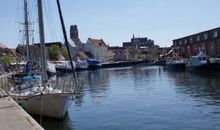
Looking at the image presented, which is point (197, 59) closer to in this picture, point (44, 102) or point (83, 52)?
point (44, 102)

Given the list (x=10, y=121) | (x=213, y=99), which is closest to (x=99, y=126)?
(x=10, y=121)

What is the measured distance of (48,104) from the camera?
2566cm

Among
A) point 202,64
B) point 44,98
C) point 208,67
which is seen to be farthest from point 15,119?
point 202,64

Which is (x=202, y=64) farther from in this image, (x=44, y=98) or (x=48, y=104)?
(x=44, y=98)

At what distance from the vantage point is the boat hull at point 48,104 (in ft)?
83.7

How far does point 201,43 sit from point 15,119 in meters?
118

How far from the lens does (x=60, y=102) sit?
25.7m

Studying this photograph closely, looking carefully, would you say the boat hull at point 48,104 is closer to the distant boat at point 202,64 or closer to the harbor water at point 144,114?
the harbor water at point 144,114

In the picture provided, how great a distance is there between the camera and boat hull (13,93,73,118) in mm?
25500

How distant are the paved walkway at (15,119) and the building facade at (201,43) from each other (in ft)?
334

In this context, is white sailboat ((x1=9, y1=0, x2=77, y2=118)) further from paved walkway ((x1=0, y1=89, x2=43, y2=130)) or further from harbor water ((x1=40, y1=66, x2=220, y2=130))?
paved walkway ((x1=0, y1=89, x2=43, y2=130))

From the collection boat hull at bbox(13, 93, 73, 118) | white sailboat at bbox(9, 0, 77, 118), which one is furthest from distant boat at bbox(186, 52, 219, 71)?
boat hull at bbox(13, 93, 73, 118)

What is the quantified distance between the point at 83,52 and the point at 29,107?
17229cm

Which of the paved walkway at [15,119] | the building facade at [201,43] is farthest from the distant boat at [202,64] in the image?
the paved walkway at [15,119]
